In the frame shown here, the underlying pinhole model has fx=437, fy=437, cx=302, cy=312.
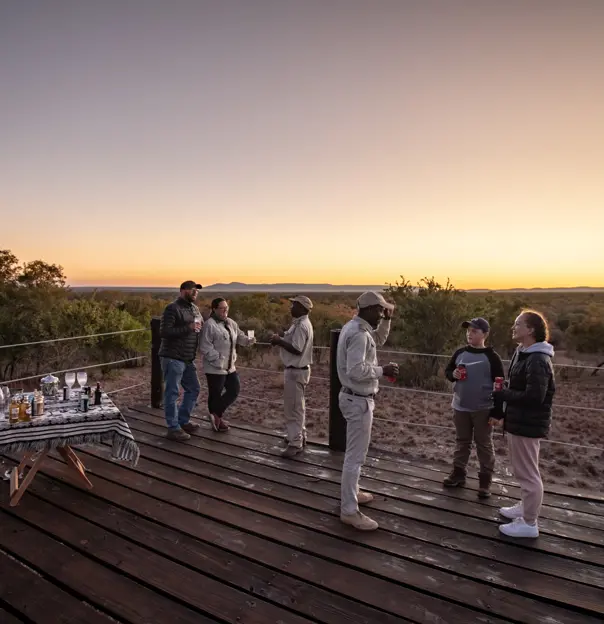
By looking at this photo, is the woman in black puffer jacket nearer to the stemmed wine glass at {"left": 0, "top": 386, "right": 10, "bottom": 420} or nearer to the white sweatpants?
the white sweatpants

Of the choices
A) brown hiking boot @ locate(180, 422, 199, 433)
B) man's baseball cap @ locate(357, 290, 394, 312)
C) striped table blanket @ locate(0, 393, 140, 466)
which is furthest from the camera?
brown hiking boot @ locate(180, 422, 199, 433)

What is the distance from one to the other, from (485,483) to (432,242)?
53.0 feet

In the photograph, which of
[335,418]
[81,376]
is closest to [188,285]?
[81,376]

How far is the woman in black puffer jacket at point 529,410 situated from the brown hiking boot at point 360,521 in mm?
843

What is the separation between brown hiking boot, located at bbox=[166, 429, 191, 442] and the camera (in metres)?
4.61

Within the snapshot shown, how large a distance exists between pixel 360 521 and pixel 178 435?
2420mm

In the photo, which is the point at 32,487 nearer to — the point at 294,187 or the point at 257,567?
the point at 257,567

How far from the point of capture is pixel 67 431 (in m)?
3.10

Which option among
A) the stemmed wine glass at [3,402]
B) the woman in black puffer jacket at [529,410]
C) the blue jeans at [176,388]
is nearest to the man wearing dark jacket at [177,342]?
the blue jeans at [176,388]

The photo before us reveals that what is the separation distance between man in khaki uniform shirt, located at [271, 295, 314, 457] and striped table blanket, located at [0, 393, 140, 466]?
56.5 inches

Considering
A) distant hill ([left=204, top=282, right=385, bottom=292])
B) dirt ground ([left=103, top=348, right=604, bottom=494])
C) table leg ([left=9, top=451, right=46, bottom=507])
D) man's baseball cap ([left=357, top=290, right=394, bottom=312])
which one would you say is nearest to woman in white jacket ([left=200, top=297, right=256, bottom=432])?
dirt ground ([left=103, top=348, right=604, bottom=494])

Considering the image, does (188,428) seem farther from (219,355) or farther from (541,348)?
(541,348)

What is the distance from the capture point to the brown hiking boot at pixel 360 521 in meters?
2.86

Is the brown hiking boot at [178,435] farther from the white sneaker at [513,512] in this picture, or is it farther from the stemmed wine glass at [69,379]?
the white sneaker at [513,512]
